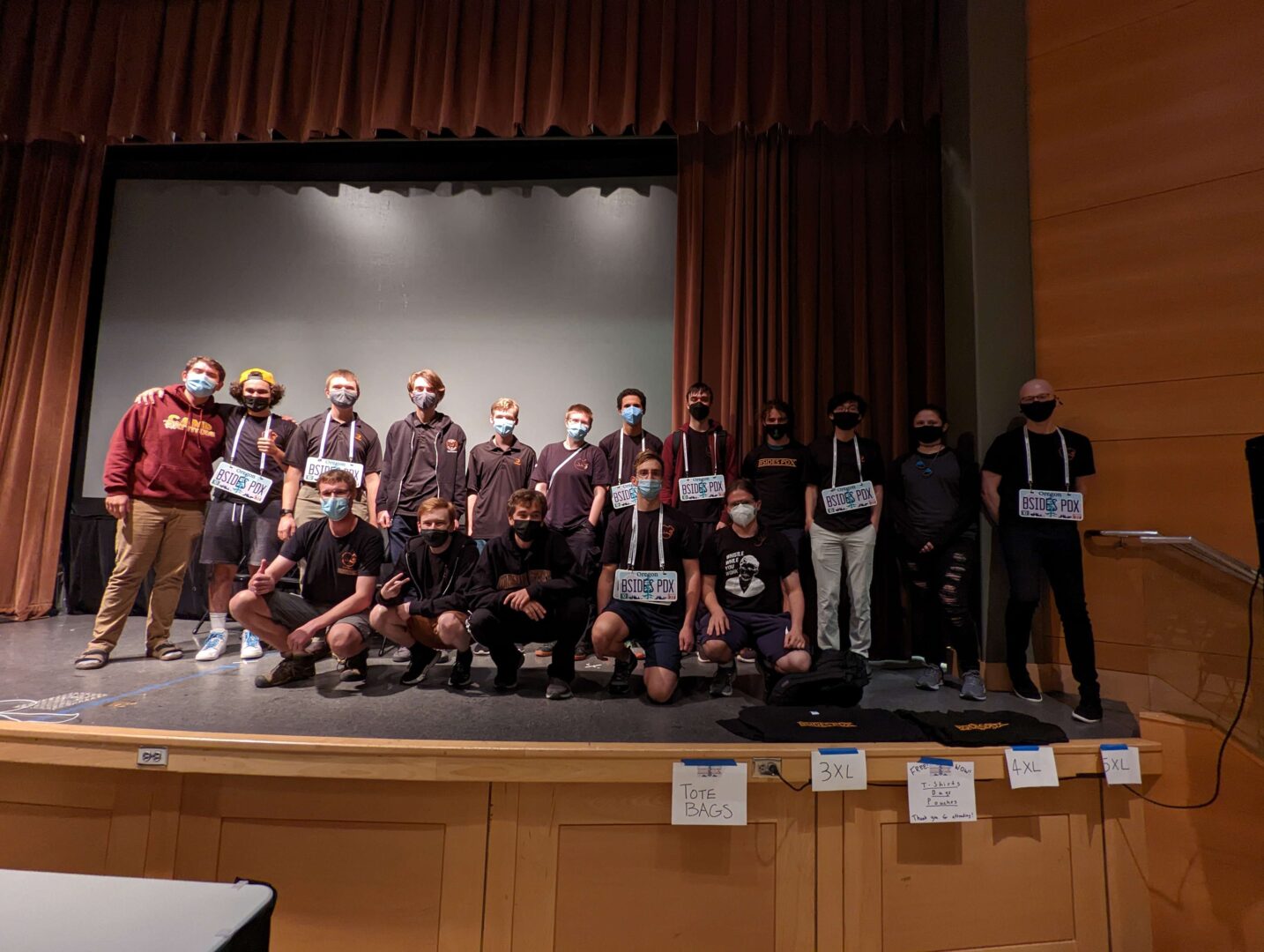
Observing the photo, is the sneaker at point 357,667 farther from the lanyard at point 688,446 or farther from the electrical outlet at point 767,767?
the lanyard at point 688,446

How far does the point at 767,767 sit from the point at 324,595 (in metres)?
2.07

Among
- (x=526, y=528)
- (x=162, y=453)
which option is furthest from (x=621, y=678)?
(x=162, y=453)

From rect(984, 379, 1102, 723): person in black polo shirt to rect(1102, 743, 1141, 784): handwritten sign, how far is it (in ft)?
2.90

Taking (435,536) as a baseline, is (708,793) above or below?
below

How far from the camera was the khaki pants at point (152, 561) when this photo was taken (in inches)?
121

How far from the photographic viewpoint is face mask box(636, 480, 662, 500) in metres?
2.88

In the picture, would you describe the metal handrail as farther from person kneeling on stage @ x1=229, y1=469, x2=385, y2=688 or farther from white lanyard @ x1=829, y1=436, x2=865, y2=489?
person kneeling on stage @ x1=229, y1=469, x2=385, y2=688

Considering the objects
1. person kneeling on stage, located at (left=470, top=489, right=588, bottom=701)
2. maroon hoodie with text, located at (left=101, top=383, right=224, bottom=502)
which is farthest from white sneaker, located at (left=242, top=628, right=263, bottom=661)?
person kneeling on stage, located at (left=470, top=489, right=588, bottom=701)

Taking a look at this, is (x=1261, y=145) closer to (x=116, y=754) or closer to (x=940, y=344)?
(x=940, y=344)

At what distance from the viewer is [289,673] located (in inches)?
105

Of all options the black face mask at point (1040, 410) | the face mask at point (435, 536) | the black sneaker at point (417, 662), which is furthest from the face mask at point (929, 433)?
the black sneaker at point (417, 662)

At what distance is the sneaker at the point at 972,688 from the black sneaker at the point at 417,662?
234 centimetres

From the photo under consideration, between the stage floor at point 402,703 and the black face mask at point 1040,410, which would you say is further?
the black face mask at point 1040,410

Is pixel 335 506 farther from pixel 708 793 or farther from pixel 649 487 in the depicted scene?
pixel 708 793
